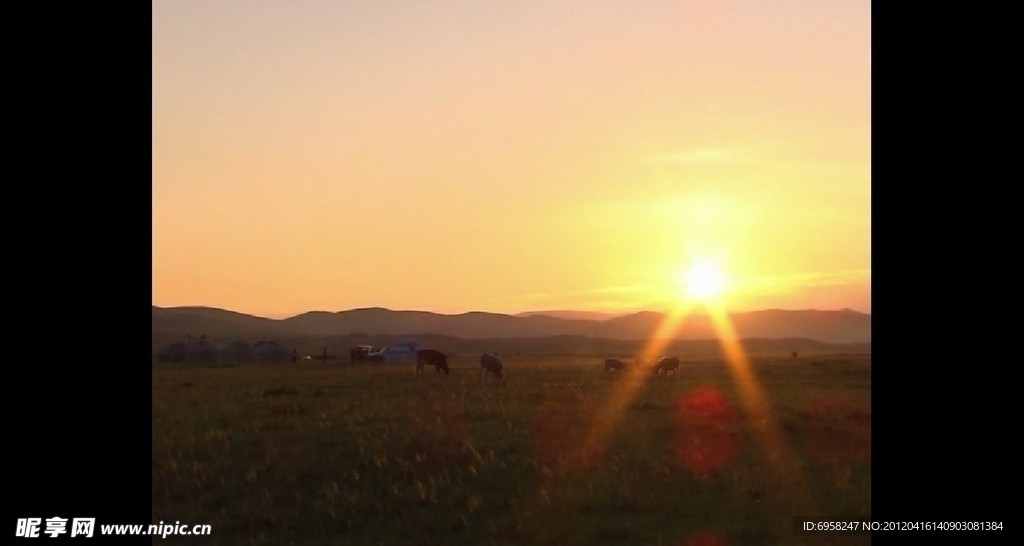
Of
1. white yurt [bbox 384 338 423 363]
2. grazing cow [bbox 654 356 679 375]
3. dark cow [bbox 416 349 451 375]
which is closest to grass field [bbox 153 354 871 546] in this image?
dark cow [bbox 416 349 451 375]

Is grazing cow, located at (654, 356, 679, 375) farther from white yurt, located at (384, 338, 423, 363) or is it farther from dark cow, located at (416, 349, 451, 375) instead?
white yurt, located at (384, 338, 423, 363)

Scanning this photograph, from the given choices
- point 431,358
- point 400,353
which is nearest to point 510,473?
point 431,358

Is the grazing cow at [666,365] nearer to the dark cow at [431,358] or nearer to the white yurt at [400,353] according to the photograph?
the dark cow at [431,358]

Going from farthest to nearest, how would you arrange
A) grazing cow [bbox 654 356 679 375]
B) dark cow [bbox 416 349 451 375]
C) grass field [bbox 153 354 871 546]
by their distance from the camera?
grazing cow [bbox 654 356 679 375], dark cow [bbox 416 349 451 375], grass field [bbox 153 354 871 546]

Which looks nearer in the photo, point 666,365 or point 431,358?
point 431,358

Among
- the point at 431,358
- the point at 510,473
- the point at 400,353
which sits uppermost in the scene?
the point at 431,358

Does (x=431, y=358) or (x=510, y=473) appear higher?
(x=431, y=358)

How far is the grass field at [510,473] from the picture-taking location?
956 centimetres

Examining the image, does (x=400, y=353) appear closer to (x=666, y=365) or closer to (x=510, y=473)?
(x=666, y=365)

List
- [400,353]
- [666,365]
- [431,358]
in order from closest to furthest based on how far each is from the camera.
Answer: [431,358], [666,365], [400,353]

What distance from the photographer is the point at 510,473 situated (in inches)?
474

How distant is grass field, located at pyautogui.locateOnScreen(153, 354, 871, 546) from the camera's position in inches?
376
